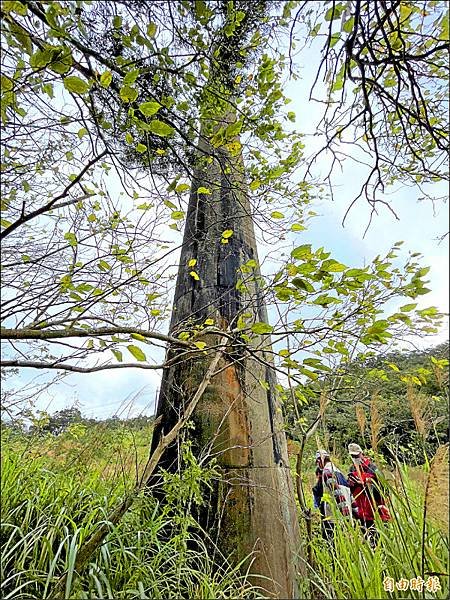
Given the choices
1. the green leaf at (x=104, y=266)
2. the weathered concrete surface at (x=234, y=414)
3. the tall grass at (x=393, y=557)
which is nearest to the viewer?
the tall grass at (x=393, y=557)

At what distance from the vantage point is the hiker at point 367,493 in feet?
4.92

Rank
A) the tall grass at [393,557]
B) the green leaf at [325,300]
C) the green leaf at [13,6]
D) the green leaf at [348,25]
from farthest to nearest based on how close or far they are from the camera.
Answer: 1. the green leaf at [325,300]
2. the green leaf at [348,25]
3. the tall grass at [393,557]
4. the green leaf at [13,6]

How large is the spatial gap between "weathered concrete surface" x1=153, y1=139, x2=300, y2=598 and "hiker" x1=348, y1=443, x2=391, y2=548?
0.34 m

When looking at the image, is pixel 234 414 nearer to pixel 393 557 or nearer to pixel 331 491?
pixel 331 491

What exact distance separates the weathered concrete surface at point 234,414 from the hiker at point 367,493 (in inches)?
13.3

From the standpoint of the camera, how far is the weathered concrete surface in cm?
167

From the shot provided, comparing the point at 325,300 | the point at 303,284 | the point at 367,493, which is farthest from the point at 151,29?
the point at 367,493

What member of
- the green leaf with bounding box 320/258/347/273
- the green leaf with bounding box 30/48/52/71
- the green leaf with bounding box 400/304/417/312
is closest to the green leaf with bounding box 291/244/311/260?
the green leaf with bounding box 320/258/347/273

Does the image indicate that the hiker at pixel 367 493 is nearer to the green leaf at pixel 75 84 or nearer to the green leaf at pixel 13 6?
the green leaf at pixel 75 84

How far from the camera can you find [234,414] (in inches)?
79.4

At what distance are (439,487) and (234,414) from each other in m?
1.19

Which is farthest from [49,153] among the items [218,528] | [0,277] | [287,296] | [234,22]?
[218,528]

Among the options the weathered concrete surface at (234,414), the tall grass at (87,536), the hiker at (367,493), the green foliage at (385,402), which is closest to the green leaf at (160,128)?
the weathered concrete surface at (234,414)

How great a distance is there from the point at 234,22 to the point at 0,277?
1467 mm
